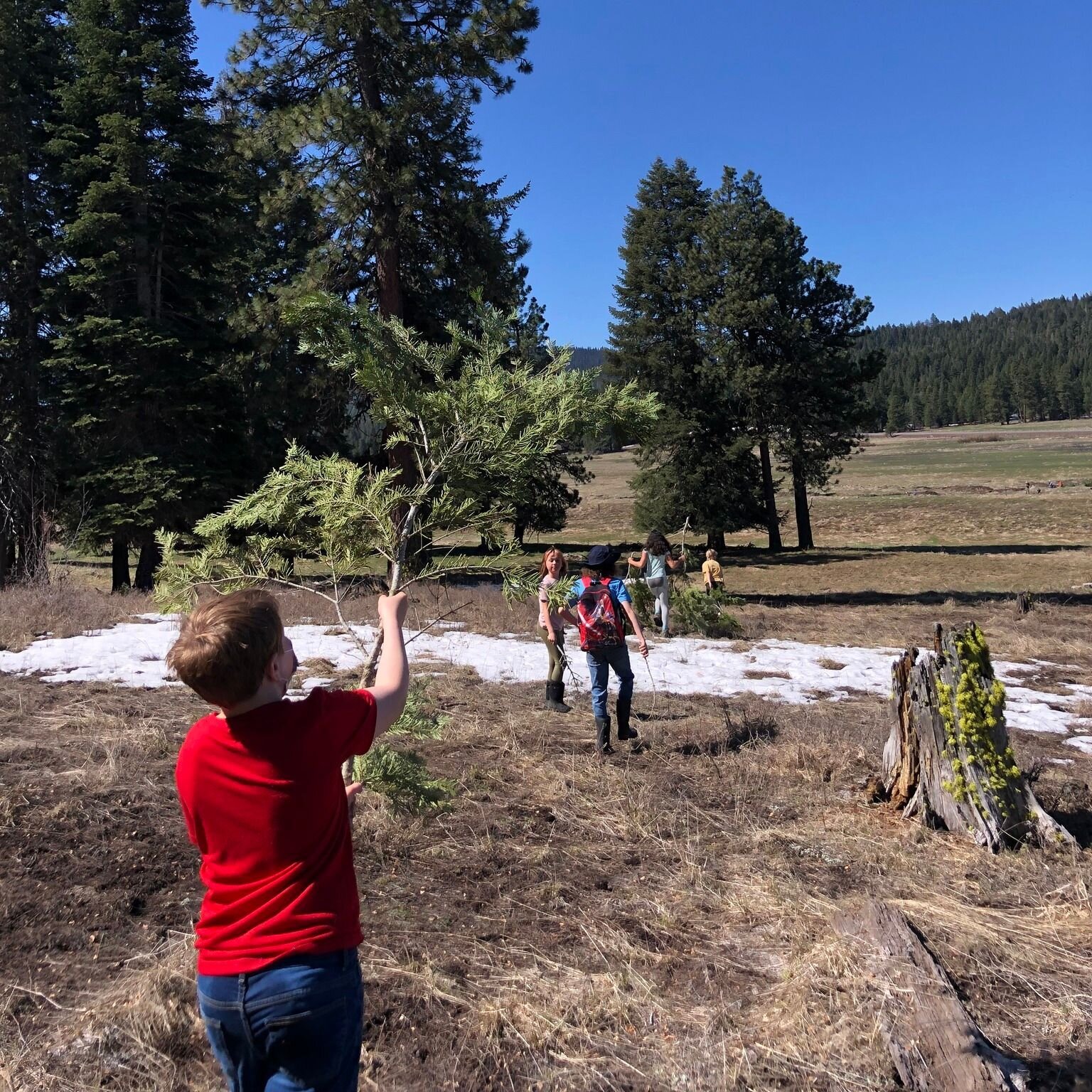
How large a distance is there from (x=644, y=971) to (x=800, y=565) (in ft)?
82.0

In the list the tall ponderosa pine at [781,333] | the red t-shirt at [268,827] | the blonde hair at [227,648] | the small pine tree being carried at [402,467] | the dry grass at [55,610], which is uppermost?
the tall ponderosa pine at [781,333]

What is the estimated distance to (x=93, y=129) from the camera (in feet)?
57.9

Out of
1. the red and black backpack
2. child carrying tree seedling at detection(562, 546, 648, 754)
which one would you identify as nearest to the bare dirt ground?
child carrying tree seedling at detection(562, 546, 648, 754)

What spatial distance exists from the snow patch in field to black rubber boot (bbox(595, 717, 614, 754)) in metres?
1.55

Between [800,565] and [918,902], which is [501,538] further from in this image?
[800,565]

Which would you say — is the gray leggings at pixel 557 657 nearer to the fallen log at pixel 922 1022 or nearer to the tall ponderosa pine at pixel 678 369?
the fallen log at pixel 922 1022

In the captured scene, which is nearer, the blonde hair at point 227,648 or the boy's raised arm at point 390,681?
the blonde hair at point 227,648

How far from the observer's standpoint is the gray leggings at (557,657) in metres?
8.16

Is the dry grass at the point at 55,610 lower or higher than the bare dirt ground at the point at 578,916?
higher

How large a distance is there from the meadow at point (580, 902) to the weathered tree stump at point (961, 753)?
0.19 metres

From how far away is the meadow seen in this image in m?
3.09

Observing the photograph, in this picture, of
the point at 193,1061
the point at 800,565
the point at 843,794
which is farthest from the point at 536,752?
the point at 800,565

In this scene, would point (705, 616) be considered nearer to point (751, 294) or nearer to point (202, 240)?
point (202, 240)

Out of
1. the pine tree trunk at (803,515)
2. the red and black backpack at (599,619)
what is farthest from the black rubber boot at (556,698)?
the pine tree trunk at (803,515)
